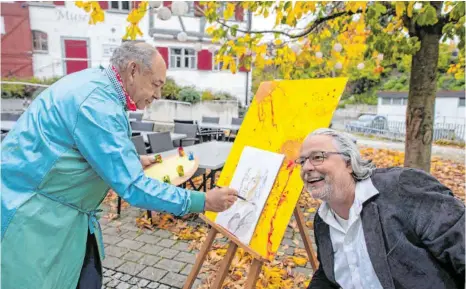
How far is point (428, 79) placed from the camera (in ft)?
11.9

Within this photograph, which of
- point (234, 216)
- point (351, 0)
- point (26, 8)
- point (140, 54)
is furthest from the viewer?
point (26, 8)

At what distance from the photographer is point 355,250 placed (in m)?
1.46

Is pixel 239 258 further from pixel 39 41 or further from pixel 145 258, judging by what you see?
pixel 39 41

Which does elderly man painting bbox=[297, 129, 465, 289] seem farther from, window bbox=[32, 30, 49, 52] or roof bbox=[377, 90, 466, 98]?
roof bbox=[377, 90, 466, 98]

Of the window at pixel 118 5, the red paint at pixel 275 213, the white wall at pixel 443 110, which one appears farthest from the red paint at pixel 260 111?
the window at pixel 118 5

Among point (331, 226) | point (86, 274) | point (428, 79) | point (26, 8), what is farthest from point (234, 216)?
point (26, 8)

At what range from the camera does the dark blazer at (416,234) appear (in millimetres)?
1250

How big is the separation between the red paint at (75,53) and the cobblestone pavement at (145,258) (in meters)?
17.0

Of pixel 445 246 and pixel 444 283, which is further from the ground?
pixel 445 246

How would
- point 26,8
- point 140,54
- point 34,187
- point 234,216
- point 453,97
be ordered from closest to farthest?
point 34,187
point 140,54
point 234,216
point 26,8
point 453,97

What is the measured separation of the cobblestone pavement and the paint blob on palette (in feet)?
3.14

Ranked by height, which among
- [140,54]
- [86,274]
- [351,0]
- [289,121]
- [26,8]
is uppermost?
[26,8]

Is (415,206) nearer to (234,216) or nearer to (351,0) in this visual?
(234,216)

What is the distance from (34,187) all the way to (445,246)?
1754 millimetres
